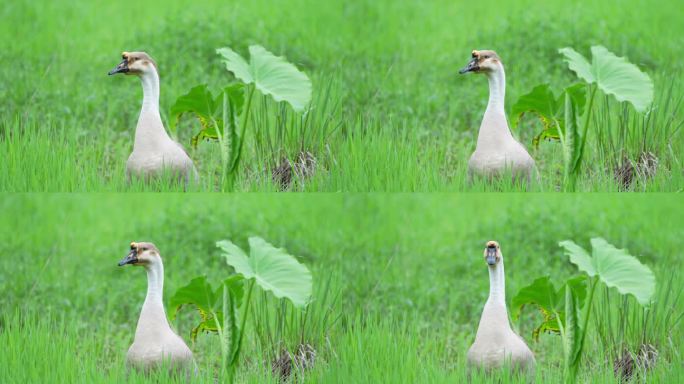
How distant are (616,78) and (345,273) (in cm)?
165

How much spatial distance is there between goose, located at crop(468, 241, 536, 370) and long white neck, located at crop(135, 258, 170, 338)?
1496 millimetres

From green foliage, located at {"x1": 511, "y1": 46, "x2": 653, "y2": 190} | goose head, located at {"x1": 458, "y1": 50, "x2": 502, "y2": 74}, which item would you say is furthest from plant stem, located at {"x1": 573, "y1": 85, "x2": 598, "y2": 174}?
goose head, located at {"x1": 458, "y1": 50, "x2": 502, "y2": 74}

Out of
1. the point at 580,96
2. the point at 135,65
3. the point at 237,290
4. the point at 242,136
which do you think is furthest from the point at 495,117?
the point at 135,65

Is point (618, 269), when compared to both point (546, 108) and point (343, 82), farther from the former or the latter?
point (343, 82)

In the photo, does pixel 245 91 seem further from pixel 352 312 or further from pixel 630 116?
pixel 630 116

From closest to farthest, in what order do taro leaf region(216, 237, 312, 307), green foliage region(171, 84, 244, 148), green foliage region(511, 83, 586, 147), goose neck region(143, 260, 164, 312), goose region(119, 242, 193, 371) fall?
taro leaf region(216, 237, 312, 307), goose region(119, 242, 193, 371), goose neck region(143, 260, 164, 312), green foliage region(171, 84, 244, 148), green foliage region(511, 83, 586, 147)

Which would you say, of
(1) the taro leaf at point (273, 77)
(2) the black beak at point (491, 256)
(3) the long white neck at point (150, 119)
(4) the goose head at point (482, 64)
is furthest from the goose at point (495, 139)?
(3) the long white neck at point (150, 119)

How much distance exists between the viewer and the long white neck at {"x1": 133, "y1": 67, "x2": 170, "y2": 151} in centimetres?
621

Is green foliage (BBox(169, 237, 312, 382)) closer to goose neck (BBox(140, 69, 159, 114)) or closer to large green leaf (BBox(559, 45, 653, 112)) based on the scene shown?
goose neck (BBox(140, 69, 159, 114))

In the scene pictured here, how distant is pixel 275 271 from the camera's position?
236 inches

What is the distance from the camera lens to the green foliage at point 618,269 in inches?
240

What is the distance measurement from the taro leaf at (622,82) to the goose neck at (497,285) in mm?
1033

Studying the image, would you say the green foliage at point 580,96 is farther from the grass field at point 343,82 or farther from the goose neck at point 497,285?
the goose neck at point 497,285

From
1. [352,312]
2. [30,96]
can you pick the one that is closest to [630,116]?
[352,312]
